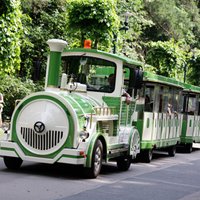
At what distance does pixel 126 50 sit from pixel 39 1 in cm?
870

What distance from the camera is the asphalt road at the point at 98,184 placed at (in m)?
10.2

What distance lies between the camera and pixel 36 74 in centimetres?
1390

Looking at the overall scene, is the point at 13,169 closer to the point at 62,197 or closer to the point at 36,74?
the point at 36,74

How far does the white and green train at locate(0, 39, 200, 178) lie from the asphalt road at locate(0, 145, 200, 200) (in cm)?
→ 40

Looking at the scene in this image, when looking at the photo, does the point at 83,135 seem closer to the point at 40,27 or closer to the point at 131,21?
the point at 40,27

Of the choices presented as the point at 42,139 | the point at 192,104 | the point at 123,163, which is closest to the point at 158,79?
the point at 123,163

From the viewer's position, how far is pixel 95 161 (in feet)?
40.4

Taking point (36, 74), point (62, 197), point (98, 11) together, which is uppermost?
point (98, 11)

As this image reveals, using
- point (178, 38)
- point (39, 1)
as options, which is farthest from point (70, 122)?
point (178, 38)

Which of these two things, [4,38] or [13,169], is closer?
[13,169]

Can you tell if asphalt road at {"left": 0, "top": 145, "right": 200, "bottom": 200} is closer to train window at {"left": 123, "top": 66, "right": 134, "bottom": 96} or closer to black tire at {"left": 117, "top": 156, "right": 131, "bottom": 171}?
black tire at {"left": 117, "top": 156, "right": 131, "bottom": 171}

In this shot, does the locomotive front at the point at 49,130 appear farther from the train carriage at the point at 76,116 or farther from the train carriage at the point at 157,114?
the train carriage at the point at 157,114

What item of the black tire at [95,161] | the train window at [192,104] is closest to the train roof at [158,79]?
the train window at [192,104]

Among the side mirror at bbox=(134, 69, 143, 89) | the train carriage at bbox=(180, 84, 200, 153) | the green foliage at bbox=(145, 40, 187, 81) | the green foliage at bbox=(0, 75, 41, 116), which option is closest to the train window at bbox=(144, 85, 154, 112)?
the side mirror at bbox=(134, 69, 143, 89)
